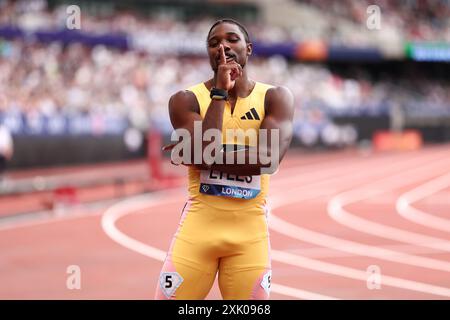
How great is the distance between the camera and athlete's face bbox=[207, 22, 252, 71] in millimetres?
3410

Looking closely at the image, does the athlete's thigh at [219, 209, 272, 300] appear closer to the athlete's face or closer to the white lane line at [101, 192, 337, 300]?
the athlete's face

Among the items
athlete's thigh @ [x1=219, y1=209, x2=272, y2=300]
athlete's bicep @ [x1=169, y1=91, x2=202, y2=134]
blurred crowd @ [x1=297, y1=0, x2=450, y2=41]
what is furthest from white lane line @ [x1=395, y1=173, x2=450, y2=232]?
blurred crowd @ [x1=297, y1=0, x2=450, y2=41]

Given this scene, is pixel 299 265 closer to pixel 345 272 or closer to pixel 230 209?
pixel 345 272

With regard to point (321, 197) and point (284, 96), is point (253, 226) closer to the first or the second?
point (284, 96)

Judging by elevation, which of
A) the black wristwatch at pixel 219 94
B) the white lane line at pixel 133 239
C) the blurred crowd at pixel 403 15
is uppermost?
the blurred crowd at pixel 403 15

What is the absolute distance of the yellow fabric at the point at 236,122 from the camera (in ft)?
11.5

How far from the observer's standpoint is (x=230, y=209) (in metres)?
3.54

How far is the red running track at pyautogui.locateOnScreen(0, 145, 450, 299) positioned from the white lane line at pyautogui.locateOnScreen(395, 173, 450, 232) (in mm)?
19

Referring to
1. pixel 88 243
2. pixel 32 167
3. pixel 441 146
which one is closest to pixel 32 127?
pixel 32 167

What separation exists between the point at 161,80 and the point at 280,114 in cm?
2067

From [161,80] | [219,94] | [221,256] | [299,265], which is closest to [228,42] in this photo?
[219,94]

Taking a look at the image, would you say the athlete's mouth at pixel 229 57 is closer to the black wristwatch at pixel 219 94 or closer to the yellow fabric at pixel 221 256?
the black wristwatch at pixel 219 94

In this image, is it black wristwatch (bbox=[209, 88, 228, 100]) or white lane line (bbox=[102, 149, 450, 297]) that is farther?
white lane line (bbox=[102, 149, 450, 297])

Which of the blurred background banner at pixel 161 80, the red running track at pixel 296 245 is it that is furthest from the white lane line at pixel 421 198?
the blurred background banner at pixel 161 80
